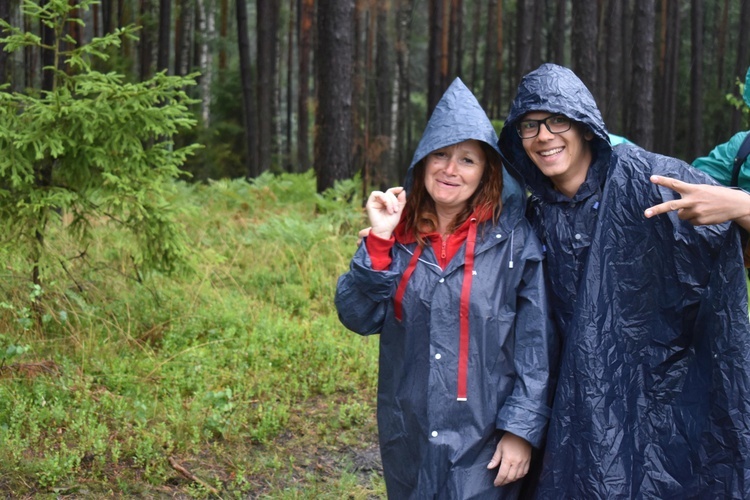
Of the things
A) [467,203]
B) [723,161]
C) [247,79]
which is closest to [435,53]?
[247,79]

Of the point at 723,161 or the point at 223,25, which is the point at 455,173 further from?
the point at 223,25

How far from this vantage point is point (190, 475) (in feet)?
15.4

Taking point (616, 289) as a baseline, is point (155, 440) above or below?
below

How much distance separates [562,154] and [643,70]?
14039 millimetres

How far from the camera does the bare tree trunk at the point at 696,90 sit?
2608cm

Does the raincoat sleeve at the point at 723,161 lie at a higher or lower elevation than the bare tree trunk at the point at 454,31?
lower

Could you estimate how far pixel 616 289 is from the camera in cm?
276

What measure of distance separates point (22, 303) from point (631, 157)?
15.6ft

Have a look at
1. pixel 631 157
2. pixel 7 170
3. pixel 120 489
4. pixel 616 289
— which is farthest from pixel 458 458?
pixel 7 170

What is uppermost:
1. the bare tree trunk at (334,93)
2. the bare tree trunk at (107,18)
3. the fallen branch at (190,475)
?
the bare tree trunk at (107,18)

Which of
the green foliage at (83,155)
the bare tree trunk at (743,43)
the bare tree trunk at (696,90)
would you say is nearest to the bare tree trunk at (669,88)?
the bare tree trunk at (696,90)

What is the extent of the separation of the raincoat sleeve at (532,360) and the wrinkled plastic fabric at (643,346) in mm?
54

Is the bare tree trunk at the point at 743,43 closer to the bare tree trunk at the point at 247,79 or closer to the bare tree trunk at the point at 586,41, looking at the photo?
the bare tree trunk at the point at 586,41

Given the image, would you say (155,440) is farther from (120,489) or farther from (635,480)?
(635,480)
